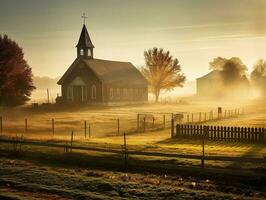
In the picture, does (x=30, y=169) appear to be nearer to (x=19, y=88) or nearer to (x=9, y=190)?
(x=9, y=190)

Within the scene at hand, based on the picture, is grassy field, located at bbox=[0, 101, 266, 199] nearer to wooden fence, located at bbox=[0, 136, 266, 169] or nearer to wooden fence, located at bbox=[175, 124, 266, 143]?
wooden fence, located at bbox=[0, 136, 266, 169]

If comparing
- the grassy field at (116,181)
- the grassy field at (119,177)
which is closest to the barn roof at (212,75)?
the grassy field at (119,177)

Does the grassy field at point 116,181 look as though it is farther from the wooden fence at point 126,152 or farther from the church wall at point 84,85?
the church wall at point 84,85

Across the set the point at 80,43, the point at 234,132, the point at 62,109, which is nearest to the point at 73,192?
the point at 234,132

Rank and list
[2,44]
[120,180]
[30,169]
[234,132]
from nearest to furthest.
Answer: [120,180]
[30,169]
[234,132]
[2,44]

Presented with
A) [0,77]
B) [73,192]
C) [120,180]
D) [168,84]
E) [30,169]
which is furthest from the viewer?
[168,84]

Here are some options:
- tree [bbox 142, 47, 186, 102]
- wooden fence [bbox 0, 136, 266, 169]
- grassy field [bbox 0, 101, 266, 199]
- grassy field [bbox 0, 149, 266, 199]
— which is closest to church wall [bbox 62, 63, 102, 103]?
tree [bbox 142, 47, 186, 102]

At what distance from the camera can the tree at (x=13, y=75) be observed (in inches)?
2412

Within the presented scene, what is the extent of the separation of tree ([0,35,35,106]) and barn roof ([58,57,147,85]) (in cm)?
741

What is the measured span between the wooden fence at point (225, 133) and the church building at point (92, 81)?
3797cm

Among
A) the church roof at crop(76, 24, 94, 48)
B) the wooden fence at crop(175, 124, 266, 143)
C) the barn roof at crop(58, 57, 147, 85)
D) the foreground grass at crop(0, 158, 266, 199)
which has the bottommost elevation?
the foreground grass at crop(0, 158, 266, 199)

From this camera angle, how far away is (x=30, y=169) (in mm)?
Result: 16828

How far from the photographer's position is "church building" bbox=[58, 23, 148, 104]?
67.6 m

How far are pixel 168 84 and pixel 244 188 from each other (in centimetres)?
7835
